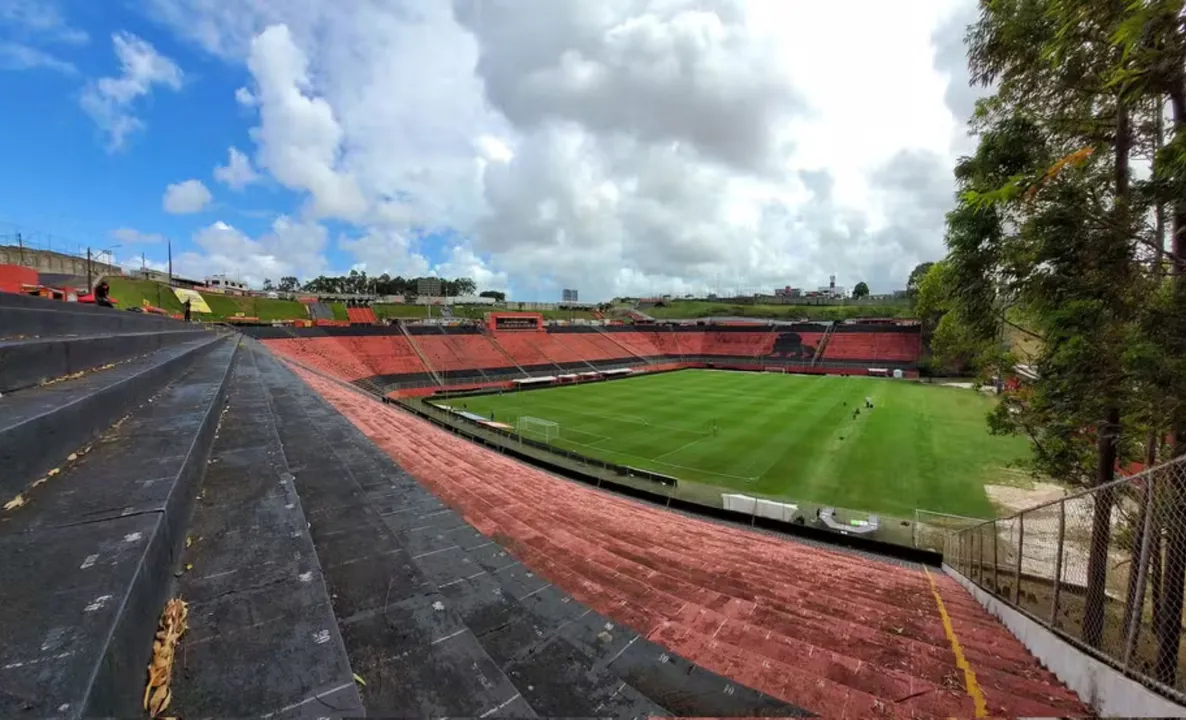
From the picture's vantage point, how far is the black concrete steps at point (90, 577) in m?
1.16

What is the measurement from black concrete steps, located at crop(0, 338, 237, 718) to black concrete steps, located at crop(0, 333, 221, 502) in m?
0.11

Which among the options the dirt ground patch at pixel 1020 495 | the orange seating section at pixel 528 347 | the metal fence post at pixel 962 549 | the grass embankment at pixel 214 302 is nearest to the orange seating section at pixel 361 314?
the grass embankment at pixel 214 302

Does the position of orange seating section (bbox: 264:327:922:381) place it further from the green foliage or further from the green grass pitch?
the green foliage

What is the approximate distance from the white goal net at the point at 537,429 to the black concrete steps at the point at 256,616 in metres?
19.9

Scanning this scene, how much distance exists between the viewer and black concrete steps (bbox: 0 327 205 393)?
3.28 metres

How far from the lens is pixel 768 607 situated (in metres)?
5.45

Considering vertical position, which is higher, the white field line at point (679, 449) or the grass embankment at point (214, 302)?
the grass embankment at point (214, 302)

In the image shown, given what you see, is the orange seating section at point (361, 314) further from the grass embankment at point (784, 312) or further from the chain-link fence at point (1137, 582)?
the chain-link fence at point (1137, 582)

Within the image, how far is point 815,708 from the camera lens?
3.14m

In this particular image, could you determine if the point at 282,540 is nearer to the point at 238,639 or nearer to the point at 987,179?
the point at 238,639

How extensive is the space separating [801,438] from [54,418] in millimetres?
24217

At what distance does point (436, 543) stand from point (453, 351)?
43.2 m

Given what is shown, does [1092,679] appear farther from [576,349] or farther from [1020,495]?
[576,349]

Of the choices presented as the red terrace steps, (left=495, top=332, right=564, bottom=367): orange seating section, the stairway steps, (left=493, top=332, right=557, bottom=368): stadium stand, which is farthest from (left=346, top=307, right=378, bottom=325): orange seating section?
the red terrace steps
